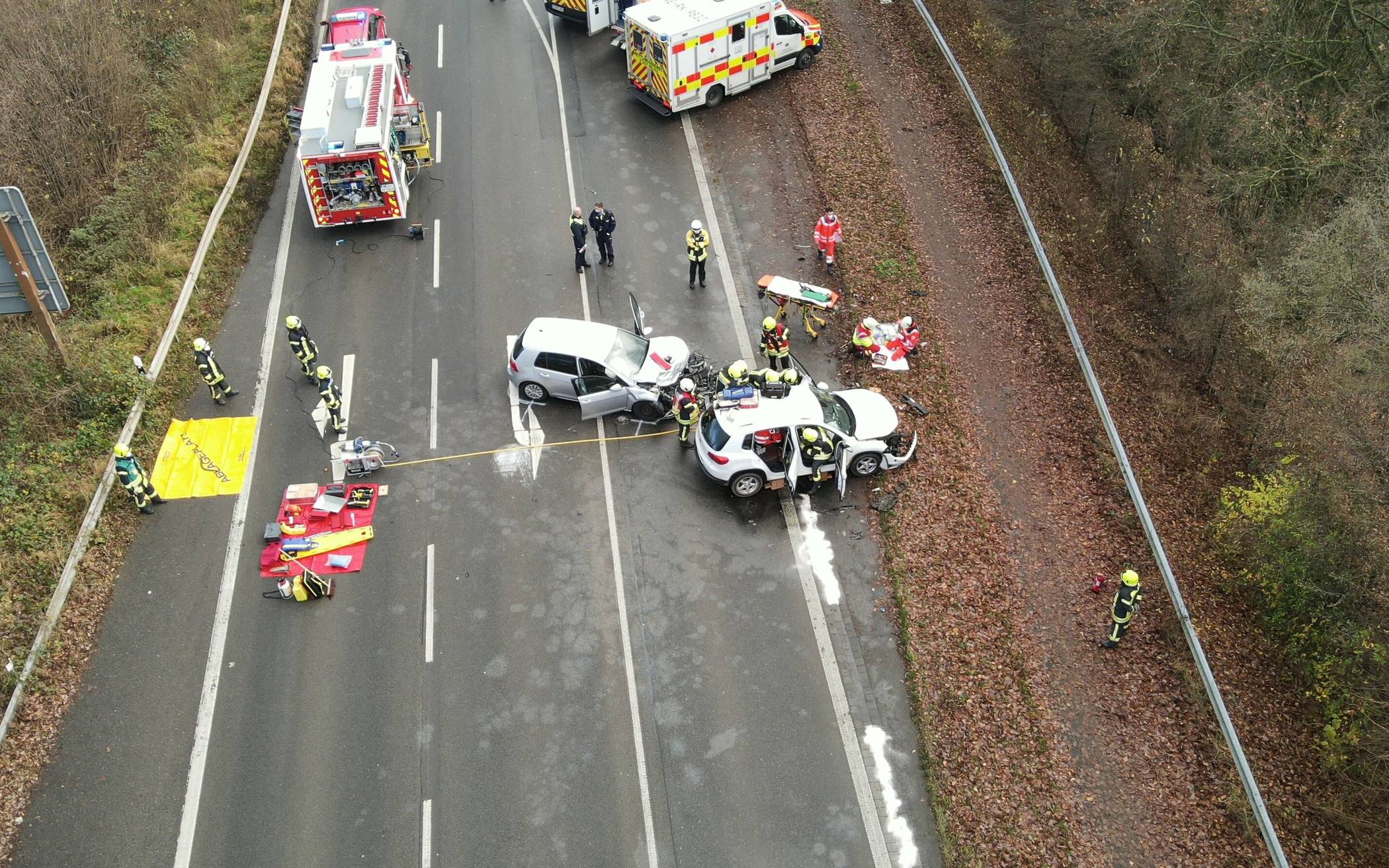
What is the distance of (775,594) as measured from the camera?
51.3 feet

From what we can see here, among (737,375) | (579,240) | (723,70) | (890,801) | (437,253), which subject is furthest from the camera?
(723,70)

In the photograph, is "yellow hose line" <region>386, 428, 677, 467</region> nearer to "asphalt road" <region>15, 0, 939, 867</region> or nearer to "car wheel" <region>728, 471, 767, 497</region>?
"asphalt road" <region>15, 0, 939, 867</region>

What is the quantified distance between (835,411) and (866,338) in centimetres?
266

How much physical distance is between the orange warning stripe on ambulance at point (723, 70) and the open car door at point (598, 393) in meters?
10.5

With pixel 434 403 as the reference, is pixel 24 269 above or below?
above

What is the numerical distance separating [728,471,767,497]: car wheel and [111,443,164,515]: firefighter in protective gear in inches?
382

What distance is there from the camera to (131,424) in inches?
707

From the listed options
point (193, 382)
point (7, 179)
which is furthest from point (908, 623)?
point (7, 179)

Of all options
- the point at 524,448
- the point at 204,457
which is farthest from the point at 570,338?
the point at 204,457

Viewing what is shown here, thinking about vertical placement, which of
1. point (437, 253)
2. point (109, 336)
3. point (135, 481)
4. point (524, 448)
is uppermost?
point (135, 481)

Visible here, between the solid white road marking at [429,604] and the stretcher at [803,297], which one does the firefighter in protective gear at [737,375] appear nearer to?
the stretcher at [803,297]

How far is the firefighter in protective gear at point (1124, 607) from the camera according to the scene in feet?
45.0

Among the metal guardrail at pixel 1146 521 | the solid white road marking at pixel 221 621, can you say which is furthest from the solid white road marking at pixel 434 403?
the metal guardrail at pixel 1146 521

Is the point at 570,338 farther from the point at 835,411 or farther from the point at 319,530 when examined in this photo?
the point at 319,530
